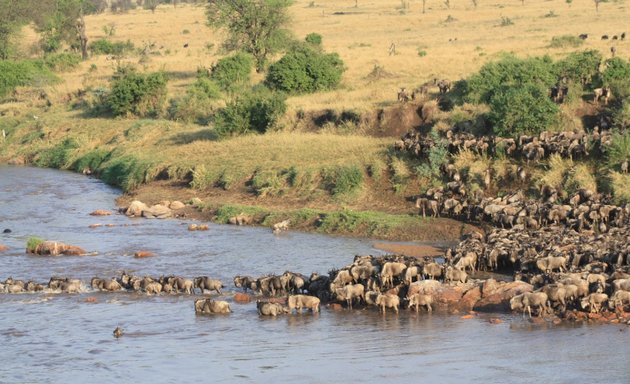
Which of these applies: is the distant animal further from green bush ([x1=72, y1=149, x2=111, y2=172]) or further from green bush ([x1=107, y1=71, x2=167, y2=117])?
green bush ([x1=107, y1=71, x2=167, y2=117])

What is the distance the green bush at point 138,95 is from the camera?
36.9 meters

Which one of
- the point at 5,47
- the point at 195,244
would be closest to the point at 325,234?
the point at 195,244

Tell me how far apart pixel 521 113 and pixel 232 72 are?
17.2 m

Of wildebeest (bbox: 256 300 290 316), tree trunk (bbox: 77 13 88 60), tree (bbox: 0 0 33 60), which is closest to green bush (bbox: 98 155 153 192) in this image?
wildebeest (bbox: 256 300 290 316)

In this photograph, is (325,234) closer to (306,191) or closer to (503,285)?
(306,191)

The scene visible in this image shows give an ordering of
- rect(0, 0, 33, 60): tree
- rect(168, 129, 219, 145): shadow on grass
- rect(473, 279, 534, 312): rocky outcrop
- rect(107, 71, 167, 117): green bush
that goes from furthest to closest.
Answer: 1. rect(0, 0, 33, 60): tree
2. rect(107, 71, 167, 117): green bush
3. rect(168, 129, 219, 145): shadow on grass
4. rect(473, 279, 534, 312): rocky outcrop

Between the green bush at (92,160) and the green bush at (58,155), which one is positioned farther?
the green bush at (58,155)

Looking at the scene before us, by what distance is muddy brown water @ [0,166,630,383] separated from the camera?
12.8m

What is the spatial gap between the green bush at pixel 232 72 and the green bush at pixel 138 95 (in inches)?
102

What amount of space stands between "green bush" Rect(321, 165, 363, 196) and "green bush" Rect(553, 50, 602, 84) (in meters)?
7.13

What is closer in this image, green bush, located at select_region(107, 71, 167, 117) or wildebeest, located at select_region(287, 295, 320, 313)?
wildebeest, located at select_region(287, 295, 320, 313)

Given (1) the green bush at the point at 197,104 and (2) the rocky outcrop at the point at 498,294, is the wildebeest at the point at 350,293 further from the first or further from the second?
(1) the green bush at the point at 197,104

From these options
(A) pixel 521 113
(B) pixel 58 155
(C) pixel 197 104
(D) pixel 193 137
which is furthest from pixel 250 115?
(A) pixel 521 113

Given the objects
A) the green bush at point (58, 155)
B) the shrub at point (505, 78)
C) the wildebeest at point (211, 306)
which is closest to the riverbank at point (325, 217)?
the wildebeest at point (211, 306)
